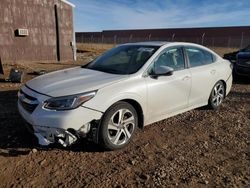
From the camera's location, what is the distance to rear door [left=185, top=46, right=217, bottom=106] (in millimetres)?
5453

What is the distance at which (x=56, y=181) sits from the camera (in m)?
3.35

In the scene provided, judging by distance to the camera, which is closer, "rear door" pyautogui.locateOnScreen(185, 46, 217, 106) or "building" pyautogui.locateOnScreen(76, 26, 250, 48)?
"rear door" pyautogui.locateOnScreen(185, 46, 217, 106)

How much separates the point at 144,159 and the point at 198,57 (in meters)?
2.73

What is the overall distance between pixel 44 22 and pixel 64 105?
12.6 meters

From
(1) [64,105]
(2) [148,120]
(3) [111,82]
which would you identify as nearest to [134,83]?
(3) [111,82]

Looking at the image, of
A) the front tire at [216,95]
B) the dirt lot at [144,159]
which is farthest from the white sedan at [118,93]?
the dirt lot at [144,159]

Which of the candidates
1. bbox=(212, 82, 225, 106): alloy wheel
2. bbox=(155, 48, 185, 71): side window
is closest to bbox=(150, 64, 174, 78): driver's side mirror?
bbox=(155, 48, 185, 71): side window

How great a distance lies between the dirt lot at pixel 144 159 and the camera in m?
3.40

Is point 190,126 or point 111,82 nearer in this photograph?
point 111,82

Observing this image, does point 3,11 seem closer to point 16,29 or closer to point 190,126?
point 16,29

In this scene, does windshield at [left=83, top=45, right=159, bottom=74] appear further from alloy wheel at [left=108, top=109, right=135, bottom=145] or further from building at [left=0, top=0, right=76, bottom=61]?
building at [left=0, top=0, right=76, bottom=61]

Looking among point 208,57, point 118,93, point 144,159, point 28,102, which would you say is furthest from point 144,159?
point 208,57

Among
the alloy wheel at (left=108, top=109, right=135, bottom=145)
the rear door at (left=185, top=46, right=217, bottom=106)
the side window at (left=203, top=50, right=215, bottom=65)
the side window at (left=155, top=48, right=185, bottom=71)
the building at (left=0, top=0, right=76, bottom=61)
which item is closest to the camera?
the alloy wheel at (left=108, top=109, right=135, bottom=145)

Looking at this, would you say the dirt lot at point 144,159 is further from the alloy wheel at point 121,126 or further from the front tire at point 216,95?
the front tire at point 216,95
